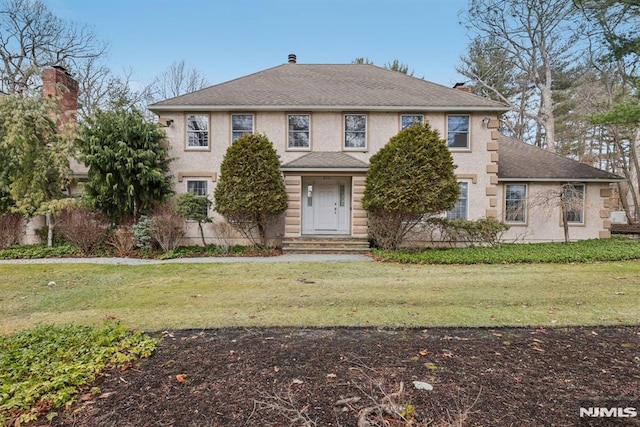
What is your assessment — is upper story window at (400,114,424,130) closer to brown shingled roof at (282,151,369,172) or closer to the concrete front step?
brown shingled roof at (282,151,369,172)

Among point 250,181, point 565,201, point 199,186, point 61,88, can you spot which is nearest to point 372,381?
point 250,181

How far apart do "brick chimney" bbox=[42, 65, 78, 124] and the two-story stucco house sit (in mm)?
3734

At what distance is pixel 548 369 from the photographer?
296 cm

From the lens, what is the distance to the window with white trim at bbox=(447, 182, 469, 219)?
12492 mm

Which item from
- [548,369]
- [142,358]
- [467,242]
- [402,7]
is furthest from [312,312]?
[402,7]

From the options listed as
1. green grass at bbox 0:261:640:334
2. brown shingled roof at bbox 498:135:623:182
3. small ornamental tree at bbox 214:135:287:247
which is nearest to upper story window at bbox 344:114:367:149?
small ornamental tree at bbox 214:135:287:247

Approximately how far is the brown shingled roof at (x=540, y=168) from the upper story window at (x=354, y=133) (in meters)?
5.72

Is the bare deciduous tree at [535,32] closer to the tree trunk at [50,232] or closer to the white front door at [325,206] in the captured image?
the white front door at [325,206]

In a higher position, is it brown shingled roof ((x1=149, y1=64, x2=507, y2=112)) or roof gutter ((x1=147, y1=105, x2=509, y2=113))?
brown shingled roof ((x1=149, y1=64, x2=507, y2=112))

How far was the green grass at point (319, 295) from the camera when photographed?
455 cm

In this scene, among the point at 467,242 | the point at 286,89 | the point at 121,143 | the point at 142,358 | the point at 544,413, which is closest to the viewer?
the point at 544,413

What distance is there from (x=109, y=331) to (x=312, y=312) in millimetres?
2613

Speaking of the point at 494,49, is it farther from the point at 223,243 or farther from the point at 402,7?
the point at 223,243

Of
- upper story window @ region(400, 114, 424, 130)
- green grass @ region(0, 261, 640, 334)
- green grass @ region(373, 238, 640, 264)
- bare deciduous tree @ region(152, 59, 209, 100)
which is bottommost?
green grass @ region(0, 261, 640, 334)
